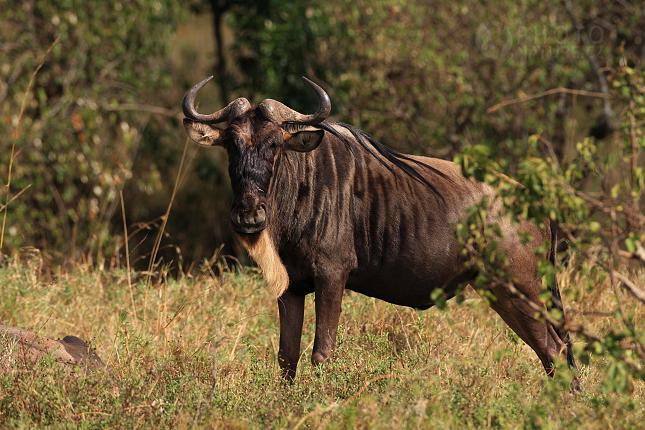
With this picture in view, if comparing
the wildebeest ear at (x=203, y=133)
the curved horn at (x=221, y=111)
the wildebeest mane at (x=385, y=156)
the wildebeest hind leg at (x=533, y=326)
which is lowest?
the wildebeest hind leg at (x=533, y=326)

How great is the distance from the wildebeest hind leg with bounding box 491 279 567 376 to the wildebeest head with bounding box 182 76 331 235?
1.47m

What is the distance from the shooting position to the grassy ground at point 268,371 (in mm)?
2898

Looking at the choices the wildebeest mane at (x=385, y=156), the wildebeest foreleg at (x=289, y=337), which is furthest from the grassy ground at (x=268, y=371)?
the wildebeest mane at (x=385, y=156)

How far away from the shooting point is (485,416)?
295cm

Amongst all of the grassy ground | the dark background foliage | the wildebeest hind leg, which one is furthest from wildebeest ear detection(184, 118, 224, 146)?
the dark background foliage

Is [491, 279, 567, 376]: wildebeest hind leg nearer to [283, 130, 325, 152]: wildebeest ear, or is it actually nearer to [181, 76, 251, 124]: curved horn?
[283, 130, 325, 152]: wildebeest ear

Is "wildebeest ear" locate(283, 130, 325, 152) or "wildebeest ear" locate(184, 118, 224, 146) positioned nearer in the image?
"wildebeest ear" locate(283, 130, 325, 152)

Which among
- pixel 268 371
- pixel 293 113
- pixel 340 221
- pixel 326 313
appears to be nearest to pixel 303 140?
pixel 293 113

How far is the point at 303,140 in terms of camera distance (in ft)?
12.7

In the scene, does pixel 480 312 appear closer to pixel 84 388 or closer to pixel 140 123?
pixel 84 388

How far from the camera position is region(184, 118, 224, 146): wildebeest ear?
405 cm

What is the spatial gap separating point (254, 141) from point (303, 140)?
0.31m

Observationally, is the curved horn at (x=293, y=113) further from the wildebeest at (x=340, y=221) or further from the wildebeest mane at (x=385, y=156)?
the wildebeest mane at (x=385, y=156)

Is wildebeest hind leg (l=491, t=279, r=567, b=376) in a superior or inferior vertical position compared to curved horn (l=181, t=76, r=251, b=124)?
inferior
